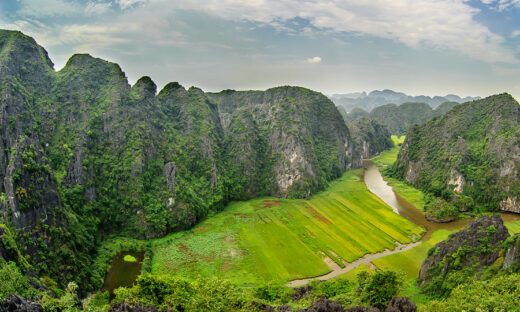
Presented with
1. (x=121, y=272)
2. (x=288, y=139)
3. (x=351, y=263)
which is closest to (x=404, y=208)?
(x=351, y=263)

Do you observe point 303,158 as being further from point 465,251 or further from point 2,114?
point 2,114

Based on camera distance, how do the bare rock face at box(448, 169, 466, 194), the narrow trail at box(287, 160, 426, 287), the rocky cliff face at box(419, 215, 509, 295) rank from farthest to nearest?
the bare rock face at box(448, 169, 466, 194)
the narrow trail at box(287, 160, 426, 287)
the rocky cliff face at box(419, 215, 509, 295)

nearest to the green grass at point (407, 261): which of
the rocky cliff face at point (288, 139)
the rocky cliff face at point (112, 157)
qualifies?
the rocky cliff face at point (288, 139)

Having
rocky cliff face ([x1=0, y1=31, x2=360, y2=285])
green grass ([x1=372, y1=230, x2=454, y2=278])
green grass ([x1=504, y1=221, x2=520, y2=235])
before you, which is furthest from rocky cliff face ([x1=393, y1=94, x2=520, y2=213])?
rocky cliff face ([x1=0, y1=31, x2=360, y2=285])

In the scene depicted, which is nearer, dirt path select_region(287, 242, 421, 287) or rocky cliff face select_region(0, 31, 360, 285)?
rocky cliff face select_region(0, 31, 360, 285)

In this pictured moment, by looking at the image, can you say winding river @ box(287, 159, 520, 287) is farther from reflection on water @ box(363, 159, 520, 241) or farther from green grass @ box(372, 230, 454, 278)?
green grass @ box(372, 230, 454, 278)

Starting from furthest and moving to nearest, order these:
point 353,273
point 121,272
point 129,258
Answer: point 129,258, point 353,273, point 121,272

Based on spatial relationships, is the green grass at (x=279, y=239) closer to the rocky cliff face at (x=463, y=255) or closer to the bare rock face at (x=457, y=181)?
the rocky cliff face at (x=463, y=255)

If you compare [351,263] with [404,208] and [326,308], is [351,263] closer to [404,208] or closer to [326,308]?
[326,308]
